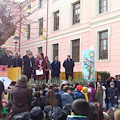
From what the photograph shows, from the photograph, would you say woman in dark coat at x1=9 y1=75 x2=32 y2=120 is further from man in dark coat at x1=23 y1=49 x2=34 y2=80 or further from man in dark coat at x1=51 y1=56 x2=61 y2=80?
man in dark coat at x1=51 y1=56 x2=61 y2=80

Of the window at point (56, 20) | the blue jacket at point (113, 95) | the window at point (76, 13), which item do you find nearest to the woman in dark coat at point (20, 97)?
the blue jacket at point (113, 95)

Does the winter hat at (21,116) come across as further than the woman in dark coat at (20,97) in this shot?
No

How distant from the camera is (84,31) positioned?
18578 mm

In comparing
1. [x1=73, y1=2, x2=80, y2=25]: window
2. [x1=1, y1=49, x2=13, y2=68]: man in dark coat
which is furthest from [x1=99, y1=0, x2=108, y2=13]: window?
[x1=1, y1=49, x2=13, y2=68]: man in dark coat

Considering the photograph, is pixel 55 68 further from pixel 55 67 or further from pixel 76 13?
pixel 76 13

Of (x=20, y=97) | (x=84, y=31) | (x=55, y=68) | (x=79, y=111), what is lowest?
(x=20, y=97)

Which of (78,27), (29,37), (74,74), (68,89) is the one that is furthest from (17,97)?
(29,37)

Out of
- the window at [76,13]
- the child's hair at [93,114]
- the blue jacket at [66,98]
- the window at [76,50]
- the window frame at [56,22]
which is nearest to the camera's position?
the child's hair at [93,114]

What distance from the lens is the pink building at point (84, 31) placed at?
15352mm

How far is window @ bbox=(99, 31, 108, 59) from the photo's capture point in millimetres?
16200

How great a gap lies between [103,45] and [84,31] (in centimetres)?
284

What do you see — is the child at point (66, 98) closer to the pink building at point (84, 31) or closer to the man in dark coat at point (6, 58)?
the man in dark coat at point (6, 58)

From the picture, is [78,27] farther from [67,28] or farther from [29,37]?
[29,37]

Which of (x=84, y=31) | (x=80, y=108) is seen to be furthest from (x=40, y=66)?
(x=84, y=31)
